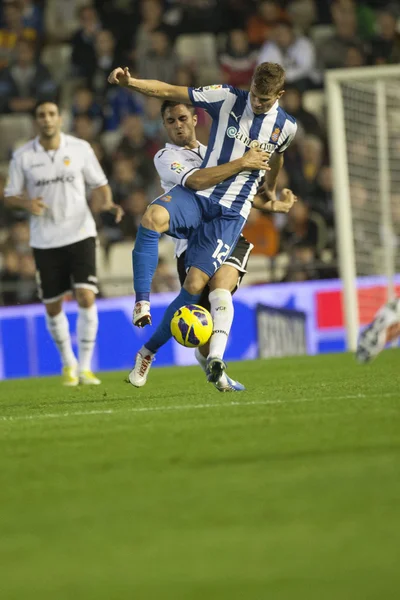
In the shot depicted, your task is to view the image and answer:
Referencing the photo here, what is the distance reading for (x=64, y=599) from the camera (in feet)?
9.26

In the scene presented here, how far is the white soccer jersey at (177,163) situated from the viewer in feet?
26.5

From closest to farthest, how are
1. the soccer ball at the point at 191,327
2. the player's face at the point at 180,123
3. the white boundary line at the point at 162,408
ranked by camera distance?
the white boundary line at the point at 162,408, the soccer ball at the point at 191,327, the player's face at the point at 180,123

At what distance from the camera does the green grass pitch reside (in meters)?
2.93

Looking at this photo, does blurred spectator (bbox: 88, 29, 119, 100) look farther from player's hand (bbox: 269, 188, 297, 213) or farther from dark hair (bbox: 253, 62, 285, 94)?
dark hair (bbox: 253, 62, 285, 94)

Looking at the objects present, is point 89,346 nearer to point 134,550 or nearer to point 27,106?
point 134,550

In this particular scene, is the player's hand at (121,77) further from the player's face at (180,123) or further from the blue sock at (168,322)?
the blue sock at (168,322)

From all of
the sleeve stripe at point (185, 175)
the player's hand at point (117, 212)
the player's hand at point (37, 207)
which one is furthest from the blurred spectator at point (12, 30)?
the sleeve stripe at point (185, 175)

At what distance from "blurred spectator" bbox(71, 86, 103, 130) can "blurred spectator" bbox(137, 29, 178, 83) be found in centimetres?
87

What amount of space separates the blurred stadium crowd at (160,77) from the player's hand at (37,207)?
4864mm

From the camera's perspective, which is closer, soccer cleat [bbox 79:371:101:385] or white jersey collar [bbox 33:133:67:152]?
soccer cleat [bbox 79:371:101:385]

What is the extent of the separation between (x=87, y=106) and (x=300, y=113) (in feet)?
11.3

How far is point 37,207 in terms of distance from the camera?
10305 millimetres

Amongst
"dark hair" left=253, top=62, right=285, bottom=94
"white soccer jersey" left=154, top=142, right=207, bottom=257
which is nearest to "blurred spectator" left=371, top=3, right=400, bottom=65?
"white soccer jersey" left=154, top=142, right=207, bottom=257

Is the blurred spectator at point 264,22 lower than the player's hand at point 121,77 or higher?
lower
